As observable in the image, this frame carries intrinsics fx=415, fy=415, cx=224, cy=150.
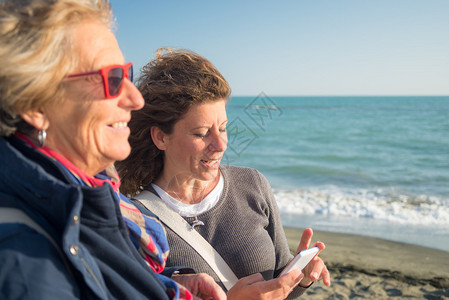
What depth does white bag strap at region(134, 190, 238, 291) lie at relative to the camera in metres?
2.37

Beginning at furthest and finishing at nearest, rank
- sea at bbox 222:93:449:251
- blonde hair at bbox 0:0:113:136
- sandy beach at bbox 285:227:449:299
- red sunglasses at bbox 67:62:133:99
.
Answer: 1. sea at bbox 222:93:449:251
2. sandy beach at bbox 285:227:449:299
3. red sunglasses at bbox 67:62:133:99
4. blonde hair at bbox 0:0:113:136

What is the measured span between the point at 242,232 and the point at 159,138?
31.7 inches

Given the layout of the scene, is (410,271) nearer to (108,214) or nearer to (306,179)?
(108,214)

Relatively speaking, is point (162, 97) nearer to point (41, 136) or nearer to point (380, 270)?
point (41, 136)

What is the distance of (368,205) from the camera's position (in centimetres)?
884

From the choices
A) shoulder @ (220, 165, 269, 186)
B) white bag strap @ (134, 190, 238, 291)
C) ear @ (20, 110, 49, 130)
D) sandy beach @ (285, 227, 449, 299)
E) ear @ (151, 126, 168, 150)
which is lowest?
sandy beach @ (285, 227, 449, 299)

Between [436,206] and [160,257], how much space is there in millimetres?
8344

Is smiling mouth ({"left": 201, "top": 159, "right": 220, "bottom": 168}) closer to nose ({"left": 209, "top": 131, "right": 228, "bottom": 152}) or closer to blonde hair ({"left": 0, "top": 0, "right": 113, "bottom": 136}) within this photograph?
nose ({"left": 209, "top": 131, "right": 228, "bottom": 152})

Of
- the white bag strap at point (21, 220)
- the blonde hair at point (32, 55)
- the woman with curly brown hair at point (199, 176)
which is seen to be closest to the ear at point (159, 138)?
the woman with curly brown hair at point (199, 176)

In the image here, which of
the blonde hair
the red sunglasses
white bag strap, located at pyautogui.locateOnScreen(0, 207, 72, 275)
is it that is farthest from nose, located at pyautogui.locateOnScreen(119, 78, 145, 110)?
white bag strap, located at pyautogui.locateOnScreen(0, 207, 72, 275)

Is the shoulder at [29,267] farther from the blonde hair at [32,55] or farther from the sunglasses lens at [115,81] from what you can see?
the sunglasses lens at [115,81]

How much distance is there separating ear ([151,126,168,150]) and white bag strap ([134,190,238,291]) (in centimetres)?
40

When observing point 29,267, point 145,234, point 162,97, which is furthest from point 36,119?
point 162,97

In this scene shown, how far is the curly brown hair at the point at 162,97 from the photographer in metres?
2.53
